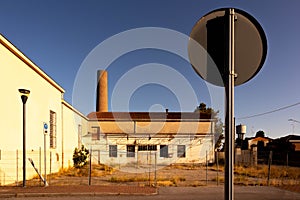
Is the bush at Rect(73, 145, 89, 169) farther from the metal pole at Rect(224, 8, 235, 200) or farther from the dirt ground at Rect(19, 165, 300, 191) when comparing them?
the metal pole at Rect(224, 8, 235, 200)

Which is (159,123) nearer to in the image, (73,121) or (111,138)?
(111,138)

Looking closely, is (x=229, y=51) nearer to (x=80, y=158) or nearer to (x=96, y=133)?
(x=80, y=158)

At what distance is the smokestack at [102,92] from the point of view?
4806cm

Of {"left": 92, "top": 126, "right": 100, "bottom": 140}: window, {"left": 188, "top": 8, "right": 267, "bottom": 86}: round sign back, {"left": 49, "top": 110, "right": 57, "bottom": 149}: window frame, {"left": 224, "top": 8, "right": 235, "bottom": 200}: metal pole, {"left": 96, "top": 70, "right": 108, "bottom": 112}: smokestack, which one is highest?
{"left": 96, "top": 70, "right": 108, "bottom": 112}: smokestack

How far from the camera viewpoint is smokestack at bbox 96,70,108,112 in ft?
158

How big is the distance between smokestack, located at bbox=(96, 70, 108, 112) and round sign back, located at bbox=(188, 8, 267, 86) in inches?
1807

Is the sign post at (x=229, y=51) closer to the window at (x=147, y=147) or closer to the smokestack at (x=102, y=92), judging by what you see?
the window at (x=147, y=147)

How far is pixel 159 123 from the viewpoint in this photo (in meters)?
40.2

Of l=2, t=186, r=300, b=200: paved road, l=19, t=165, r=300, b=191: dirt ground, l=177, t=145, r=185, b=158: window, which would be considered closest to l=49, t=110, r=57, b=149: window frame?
l=19, t=165, r=300, b=191: dirt ground

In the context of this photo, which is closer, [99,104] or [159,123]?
[159,123]

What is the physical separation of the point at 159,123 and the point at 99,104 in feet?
40.8

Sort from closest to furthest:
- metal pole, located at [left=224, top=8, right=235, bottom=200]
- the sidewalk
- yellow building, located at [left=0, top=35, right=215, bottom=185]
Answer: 1. metal pole, located at [left=224, top=8, right=235, bottom=200]
2. the sidewalk
3. yellow building, located at [left=0, top=35, right=215, bottom=185]

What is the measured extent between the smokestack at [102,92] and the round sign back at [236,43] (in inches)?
1807

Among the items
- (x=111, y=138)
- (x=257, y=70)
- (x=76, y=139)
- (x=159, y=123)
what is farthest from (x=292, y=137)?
(x=257, y=70)
